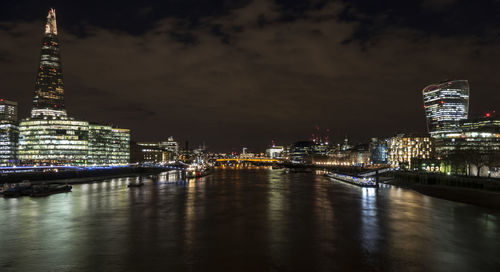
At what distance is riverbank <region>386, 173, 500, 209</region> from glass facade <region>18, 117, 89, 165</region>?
15595cm

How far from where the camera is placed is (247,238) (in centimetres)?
2880

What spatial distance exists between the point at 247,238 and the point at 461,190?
55.1m

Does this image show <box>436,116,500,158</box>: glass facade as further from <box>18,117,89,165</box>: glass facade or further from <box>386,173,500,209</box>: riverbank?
<box>18,117,89,165</box>: glass facade

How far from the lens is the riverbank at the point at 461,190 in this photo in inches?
2118

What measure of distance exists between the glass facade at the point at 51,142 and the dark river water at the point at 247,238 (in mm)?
141284

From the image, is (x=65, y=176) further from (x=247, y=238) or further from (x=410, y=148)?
(x=410, y=148)

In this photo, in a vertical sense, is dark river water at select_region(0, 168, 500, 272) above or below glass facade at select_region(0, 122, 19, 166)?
below

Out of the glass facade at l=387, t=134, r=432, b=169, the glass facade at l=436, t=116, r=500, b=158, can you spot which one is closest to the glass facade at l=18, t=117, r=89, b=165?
the glass facade at l=387, t=134, r=432, b=169

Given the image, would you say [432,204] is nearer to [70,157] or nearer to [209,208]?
[209,208]

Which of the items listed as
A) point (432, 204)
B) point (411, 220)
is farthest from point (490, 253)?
point (432, 204)

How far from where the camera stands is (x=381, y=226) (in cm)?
3478

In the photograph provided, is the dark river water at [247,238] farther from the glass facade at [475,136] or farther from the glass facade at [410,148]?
the glass facade at [410,148]

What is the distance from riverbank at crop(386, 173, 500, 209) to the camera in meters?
53.8

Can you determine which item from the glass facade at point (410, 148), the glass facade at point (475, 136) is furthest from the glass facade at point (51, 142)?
the glass facade at point (475, 136)
